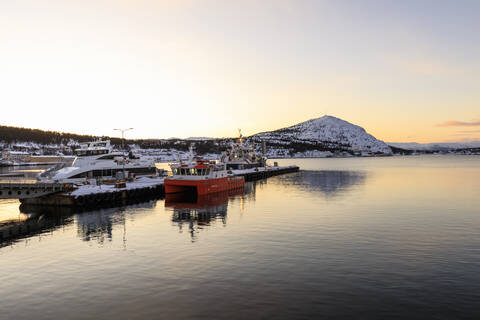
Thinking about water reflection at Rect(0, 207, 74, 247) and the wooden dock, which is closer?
water reflection at Rect(0, 207, 74, 247)

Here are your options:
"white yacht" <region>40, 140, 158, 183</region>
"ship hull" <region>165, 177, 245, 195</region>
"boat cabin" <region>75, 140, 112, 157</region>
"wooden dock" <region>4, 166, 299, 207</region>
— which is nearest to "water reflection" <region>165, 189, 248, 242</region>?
"ship hull" <region>165, 177, 245, 195</region>

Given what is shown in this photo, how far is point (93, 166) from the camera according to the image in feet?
211

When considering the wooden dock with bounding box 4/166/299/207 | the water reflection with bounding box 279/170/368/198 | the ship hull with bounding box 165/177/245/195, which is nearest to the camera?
the wooden dock with bounding box 4/166/299/207

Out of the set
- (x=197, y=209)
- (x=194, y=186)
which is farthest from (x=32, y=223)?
(x=194, y=186)

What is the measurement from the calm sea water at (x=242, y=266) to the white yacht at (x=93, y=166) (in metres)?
18.0

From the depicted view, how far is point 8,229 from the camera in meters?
35.6

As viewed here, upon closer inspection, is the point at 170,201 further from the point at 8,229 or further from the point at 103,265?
the point at 103,265

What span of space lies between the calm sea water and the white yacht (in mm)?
18012

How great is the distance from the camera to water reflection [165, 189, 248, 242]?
3772cm

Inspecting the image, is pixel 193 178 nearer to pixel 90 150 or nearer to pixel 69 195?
pixel 69 195

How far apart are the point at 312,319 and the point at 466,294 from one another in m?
8.78

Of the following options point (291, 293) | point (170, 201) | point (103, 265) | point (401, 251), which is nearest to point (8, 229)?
point (103, 265)

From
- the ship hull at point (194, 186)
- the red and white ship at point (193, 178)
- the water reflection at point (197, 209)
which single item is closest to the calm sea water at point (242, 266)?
the water reflection at point (197, 209)

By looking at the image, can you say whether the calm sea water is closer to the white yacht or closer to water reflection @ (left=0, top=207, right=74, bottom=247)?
water reflection @ (left=0, top=207, right=74, bottom=247)
